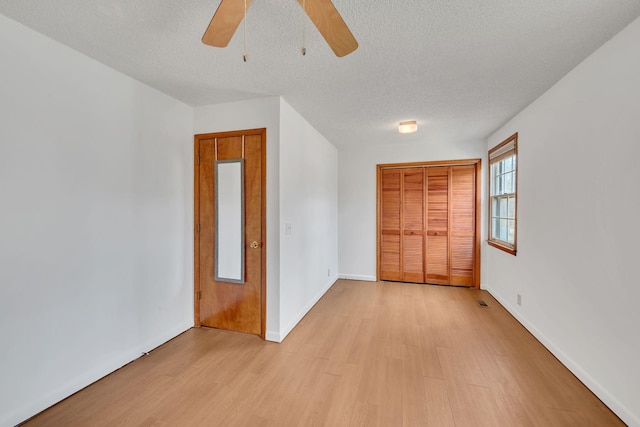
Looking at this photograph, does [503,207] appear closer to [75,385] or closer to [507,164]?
[507,164]

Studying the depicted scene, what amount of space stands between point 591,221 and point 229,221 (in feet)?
9.98

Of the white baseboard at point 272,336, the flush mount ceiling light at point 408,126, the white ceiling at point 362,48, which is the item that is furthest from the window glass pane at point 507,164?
the white baseboard at point 272,336

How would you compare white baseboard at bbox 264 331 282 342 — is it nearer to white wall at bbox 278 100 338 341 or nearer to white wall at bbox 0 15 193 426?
white wall at bbox 278 100 338 341

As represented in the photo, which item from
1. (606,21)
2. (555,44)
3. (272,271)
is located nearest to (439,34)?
(555,44)

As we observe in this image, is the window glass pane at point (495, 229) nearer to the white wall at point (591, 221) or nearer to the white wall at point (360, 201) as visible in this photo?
the white wall at point (591, 221)

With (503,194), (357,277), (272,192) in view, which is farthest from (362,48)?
(357,277)

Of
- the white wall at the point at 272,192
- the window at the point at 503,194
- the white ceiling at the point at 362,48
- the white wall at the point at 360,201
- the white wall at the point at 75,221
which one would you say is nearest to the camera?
the white ceiling at the point at 362,48

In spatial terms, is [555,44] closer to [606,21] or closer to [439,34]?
[606,21]

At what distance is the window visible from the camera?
3271 mm

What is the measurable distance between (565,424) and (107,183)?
3.54m

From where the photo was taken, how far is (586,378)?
196 cm

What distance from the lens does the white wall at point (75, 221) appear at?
161cm

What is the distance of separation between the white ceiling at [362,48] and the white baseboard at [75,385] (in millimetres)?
2333

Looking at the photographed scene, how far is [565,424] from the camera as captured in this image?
5.32 ft
